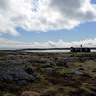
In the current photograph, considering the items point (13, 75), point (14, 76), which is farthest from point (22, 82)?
point (13, 75)

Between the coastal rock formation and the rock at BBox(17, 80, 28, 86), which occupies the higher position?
the coastal rock formation

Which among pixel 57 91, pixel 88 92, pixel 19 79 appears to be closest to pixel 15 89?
A: pixel 19 79

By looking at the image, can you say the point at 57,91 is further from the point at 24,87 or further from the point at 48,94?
the point at 24,87

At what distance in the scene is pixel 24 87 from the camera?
2261cm

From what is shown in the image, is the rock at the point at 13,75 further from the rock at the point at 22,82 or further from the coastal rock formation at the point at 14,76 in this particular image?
the rock at the point at 22,82

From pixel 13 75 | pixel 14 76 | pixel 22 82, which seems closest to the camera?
pixel 22 82

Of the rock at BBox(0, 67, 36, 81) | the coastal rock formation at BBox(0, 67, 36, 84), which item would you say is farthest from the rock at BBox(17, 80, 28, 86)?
the rock at BBox(0, 67, 36, 81)

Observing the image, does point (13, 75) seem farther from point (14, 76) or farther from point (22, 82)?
point (22, 82)

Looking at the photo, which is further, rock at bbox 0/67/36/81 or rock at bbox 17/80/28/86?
rock at bbox 0/67/36/81

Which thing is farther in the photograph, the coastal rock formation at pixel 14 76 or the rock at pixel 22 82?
the coastal rock formation at pixel 14 76

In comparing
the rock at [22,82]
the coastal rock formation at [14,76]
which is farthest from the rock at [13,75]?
the rock at [22,82]

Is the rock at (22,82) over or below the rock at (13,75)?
below

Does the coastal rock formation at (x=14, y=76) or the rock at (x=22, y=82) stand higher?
the coastal rock formation at (x=14, y=76)

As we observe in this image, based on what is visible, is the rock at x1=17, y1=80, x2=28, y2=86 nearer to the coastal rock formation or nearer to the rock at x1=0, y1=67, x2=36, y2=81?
the coastal rock formation
